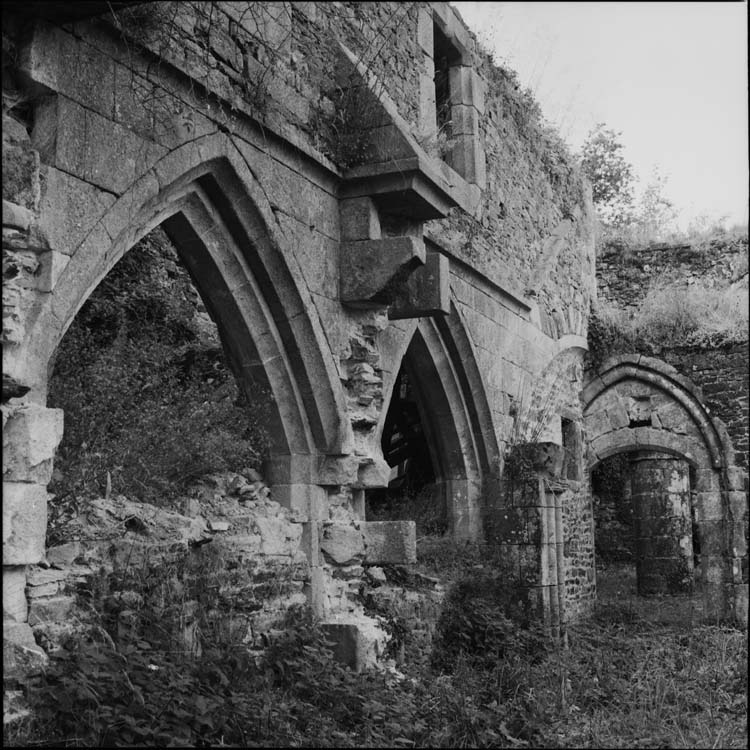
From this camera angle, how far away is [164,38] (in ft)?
17.3

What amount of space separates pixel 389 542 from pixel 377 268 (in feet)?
6.11

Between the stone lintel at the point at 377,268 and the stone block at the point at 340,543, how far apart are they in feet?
4.96

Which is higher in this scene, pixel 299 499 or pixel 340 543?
pixel 299 499

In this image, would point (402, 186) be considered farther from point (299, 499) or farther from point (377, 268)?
point (299, 499)

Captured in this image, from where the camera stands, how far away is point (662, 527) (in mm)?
15672

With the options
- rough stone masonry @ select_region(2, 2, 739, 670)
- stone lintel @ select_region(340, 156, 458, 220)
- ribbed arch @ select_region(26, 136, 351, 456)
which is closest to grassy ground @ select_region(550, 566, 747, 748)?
rough stone masonry @ select_region(2, 2, 739, 670)

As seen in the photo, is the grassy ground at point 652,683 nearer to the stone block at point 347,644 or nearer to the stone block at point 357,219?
the stone block at point 347,644

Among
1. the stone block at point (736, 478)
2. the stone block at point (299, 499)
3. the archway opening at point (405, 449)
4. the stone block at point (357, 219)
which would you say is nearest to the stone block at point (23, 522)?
the stone block at point (299, 499)

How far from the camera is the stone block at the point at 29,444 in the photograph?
418 cm

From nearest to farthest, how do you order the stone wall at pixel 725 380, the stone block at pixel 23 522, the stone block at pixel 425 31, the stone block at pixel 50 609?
the stone block at pixel 23 522 < the stone block at pixel 50 609 < the stone block at pixel 425 31 < the stone wall at pixel 725 380

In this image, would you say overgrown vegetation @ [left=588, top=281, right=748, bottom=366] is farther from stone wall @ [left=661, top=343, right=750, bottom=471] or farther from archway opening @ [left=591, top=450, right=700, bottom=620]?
archway opening @ [left=591, top=450, right=700, bottom=620]

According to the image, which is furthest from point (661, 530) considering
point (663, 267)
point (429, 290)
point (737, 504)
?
point (429, 290)

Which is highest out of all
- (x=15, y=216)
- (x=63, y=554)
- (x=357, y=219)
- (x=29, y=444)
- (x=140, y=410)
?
(x=357, y=219)

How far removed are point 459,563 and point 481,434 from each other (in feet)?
4.68
